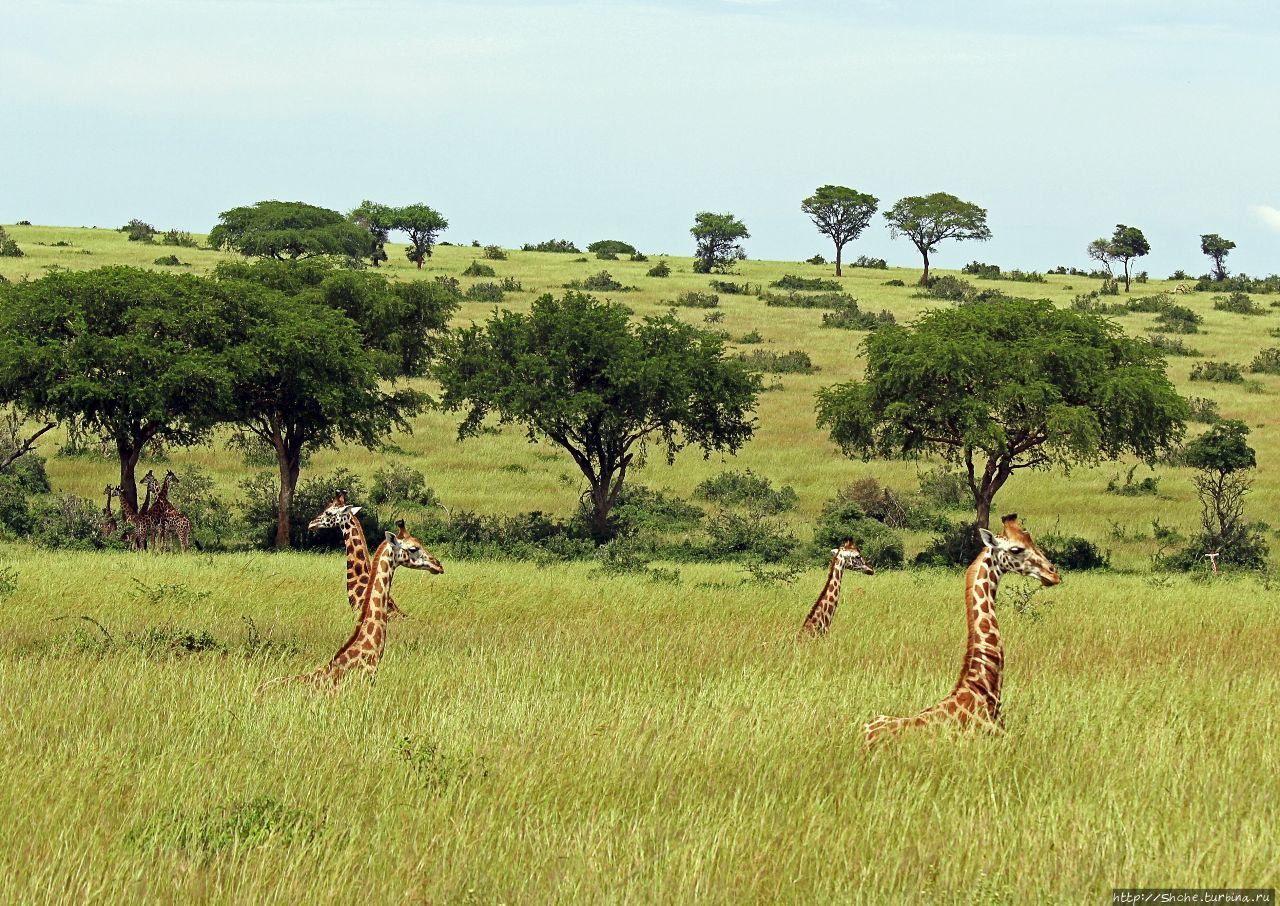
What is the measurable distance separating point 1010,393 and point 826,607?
18.5m

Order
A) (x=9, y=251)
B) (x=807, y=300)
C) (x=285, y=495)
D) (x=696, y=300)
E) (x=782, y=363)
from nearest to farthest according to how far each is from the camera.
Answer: (x=285, y=495) → (x=782, y=363) → (x=696, y=300) → (x=9, y=251) → (x=807, y=300)

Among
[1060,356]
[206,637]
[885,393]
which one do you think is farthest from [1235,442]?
[206,637]

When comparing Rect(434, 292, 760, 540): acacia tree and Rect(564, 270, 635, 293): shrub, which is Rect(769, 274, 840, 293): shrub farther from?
Rect(434, 292, 760, 540): acacia tree

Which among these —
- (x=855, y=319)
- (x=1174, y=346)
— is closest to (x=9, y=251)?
(x=855, y=319)

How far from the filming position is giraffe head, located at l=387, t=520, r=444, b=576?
10789 mm

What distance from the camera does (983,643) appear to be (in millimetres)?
9703

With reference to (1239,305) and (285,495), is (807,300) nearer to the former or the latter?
(1239,305)

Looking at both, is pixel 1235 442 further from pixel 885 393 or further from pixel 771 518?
pixel 771 518

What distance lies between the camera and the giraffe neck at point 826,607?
598 inches

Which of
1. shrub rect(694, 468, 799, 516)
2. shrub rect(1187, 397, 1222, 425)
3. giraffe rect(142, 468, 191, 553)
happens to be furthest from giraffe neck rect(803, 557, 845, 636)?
shrub rect(1187, 397, 1222, 425)

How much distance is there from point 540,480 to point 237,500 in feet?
31.3

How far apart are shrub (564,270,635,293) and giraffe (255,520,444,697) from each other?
73503mm

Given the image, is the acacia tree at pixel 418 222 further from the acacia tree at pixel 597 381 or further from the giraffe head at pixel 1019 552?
the giraffe head at pixel 1019 552

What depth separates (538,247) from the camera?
13150 centimetres
